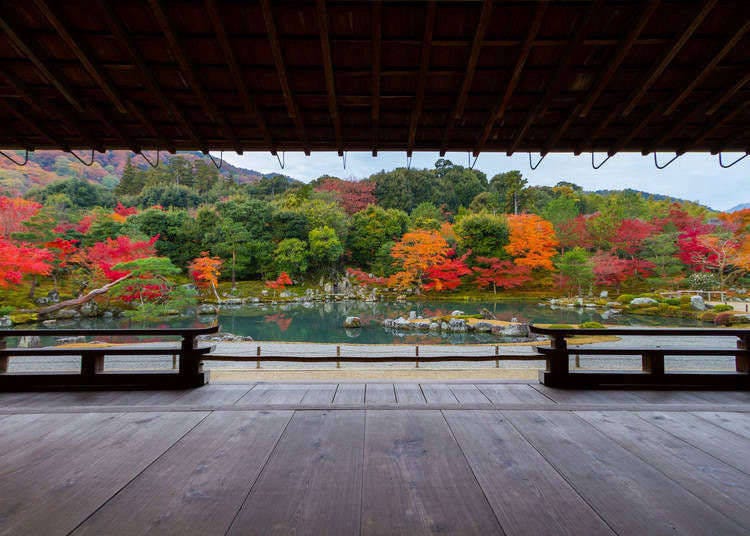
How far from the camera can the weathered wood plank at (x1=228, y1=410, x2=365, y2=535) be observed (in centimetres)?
123

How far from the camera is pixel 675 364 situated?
7637 mm

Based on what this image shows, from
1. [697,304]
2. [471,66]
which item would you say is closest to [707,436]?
[471,66]

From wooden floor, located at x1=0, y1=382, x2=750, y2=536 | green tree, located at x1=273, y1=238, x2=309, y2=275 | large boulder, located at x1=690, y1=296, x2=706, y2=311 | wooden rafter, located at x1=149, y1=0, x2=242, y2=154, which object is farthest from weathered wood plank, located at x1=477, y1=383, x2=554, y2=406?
green tree, located at x1=273, y1=238, x2=309, y2=275

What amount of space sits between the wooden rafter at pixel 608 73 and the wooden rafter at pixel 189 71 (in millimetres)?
2032

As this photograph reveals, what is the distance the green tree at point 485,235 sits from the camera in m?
17.3

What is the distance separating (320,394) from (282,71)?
220 centimetres

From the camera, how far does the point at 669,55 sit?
173 cm

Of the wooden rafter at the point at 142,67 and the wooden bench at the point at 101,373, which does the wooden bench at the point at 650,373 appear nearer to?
the wooden bench at the point at 101,373

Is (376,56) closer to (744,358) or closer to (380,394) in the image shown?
(380,394)

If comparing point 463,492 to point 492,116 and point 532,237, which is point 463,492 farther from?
point 532,237

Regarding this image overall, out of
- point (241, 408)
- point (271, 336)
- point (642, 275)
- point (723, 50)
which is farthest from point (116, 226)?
point (642, 275)

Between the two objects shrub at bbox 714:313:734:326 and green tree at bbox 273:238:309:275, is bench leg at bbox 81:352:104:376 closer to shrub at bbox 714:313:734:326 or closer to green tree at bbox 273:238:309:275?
green tree at bbox 273:238:309:275

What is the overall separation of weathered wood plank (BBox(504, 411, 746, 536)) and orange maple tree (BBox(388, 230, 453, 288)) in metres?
14.9

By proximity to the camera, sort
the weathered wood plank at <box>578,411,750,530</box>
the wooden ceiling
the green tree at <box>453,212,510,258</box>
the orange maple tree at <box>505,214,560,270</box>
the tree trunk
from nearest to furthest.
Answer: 1. the weathered wood plank at <box>578,411,750,530</box>
2. the wooden ceiling
3. the tree trunk
4. the orange maple tree at <box>505,214,560,270</box>
5. the green tree at <box>453,212,510,258</box>
